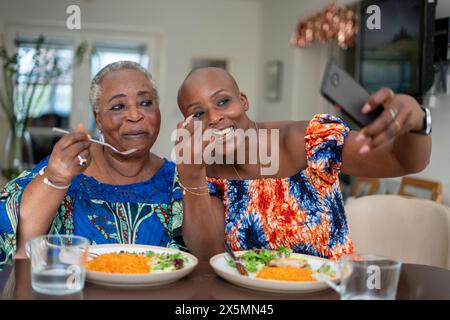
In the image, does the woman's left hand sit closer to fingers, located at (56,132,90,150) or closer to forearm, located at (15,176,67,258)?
fingers, located at (56,132,90,150)

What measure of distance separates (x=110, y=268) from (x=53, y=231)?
1.74 ft

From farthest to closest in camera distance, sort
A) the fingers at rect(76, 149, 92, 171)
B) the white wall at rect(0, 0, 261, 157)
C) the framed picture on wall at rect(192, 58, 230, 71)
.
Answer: the framed picture on wall at rect(192, 58, 230, 71) < the white wall at rect(0, 0, 261, 157) < the fingers at rect(76, 149, 92, 171)

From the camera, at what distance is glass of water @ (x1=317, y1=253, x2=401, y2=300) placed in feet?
3.28

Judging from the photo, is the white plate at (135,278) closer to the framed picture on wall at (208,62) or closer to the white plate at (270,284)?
the white plate at (270,284)

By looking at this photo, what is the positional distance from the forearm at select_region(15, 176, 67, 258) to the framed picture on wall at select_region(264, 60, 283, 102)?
16.4 feet

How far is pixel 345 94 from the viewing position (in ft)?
3.22

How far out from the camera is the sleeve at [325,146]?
146cm

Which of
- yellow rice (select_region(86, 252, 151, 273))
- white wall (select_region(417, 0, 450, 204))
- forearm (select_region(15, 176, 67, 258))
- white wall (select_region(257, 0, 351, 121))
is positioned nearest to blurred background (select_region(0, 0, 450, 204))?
white wall (select_region(257, 0, 351, 121))

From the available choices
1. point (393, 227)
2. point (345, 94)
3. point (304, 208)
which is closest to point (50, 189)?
point (304, 208)

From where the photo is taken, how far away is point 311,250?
1.49 meters

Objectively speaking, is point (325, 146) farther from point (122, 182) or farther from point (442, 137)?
point (442, 137)

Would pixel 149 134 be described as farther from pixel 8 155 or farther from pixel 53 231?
pixel 8 155

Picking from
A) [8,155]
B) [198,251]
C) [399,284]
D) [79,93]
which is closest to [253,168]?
[198,251]
